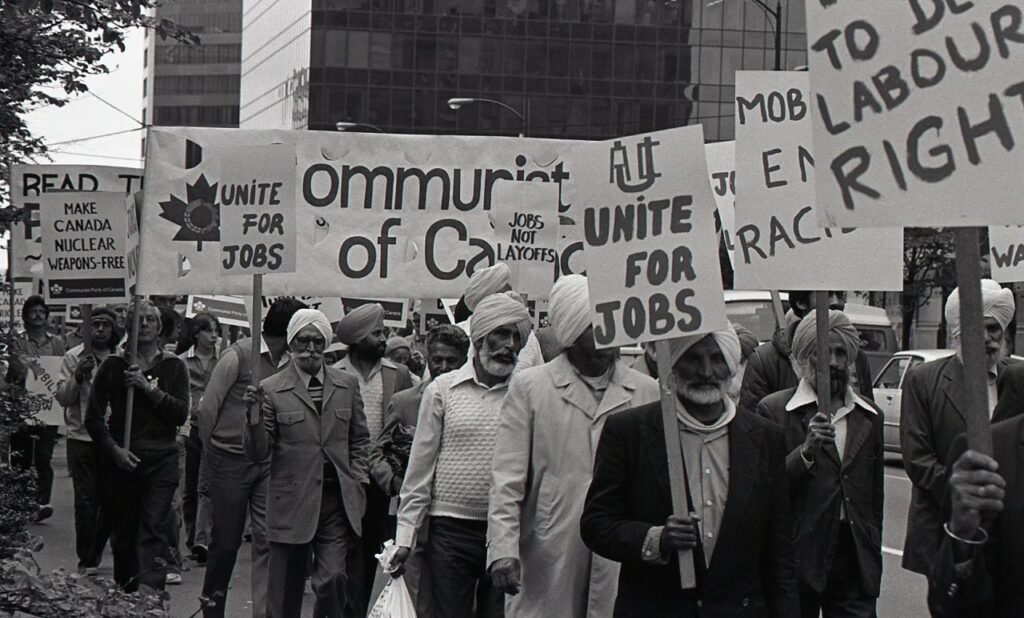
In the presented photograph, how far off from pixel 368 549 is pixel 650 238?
448cm

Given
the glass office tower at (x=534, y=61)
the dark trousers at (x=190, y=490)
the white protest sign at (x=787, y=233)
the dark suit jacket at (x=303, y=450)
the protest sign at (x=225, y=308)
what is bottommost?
the dark trousers at (x=190, y=490)

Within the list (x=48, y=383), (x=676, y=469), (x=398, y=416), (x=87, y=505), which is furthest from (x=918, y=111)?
(x=48, y=383)

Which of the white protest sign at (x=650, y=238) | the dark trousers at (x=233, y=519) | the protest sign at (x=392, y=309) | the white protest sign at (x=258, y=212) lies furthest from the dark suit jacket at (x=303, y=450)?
the protest sign at (x=392, y=309)

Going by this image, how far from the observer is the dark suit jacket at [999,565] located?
12.7ft

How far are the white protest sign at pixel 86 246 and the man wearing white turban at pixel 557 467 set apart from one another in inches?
264

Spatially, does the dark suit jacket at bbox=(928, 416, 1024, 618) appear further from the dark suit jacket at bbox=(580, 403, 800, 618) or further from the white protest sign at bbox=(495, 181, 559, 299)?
the white protest sign at bbox=(495, 181, 559, 299)

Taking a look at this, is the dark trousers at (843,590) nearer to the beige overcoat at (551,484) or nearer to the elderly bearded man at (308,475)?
the beige overcoat at (551,484)

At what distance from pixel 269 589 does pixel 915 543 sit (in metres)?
3.29

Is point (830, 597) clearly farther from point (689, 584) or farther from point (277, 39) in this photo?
point (277, 39)

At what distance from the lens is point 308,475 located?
879cm

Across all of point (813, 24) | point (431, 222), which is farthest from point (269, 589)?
point (813, 24)

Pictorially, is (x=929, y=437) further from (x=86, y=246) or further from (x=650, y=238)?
(x=86, y=246)

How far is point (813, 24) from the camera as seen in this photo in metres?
4.11

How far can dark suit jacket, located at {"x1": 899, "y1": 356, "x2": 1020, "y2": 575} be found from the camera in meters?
7.17
